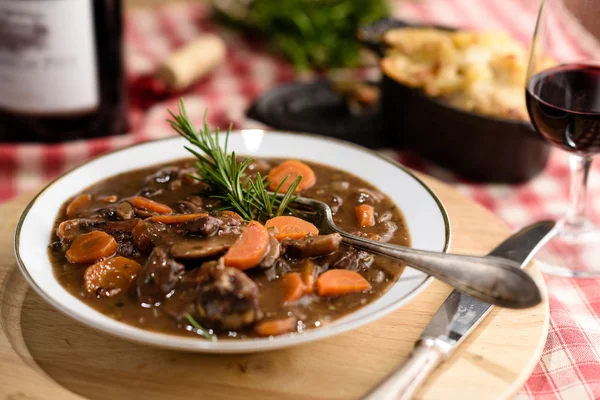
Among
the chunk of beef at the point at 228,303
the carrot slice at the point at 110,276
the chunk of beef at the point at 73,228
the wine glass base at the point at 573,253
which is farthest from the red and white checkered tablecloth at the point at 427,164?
the chunk of beef at the point at 73,228

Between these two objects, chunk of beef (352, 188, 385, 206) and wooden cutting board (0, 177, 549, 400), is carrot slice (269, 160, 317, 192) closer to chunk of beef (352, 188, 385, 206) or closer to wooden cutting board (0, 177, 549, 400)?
chunk of beef (352, 188, 385, 206)

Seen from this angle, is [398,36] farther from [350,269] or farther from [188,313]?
[188,313]

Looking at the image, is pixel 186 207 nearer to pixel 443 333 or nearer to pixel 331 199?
pixel 331 199

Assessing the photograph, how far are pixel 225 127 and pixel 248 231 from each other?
232cm

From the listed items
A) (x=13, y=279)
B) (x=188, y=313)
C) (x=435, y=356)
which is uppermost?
(x=188, y=313)

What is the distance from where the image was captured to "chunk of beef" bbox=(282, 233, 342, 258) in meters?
2.41

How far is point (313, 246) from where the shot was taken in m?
2.42

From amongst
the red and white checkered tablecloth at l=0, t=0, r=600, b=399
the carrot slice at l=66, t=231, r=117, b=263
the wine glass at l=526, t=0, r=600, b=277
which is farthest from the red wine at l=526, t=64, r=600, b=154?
the carrot slice at l=66, t=231, r=117, b=263

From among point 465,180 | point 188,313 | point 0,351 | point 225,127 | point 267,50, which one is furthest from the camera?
point 267,50

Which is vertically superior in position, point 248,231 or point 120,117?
point 248,231

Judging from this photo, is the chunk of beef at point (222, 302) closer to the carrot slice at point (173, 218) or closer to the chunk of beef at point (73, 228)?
the carrot slice at point (173, 218)

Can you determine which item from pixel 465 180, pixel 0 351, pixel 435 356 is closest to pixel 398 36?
pixel 465 180

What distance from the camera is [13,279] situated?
2721 millimetres

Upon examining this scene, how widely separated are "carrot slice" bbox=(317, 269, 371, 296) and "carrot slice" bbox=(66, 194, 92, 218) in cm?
106
